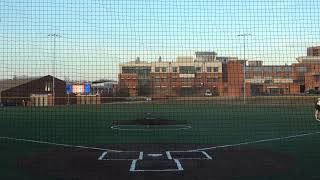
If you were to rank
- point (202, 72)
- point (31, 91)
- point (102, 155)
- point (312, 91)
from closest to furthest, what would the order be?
point (102, 155)
point (202, 72)
point (312, 91)
point (31, 91)

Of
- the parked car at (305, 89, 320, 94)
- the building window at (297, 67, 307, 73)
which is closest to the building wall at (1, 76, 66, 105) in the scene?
the parked car at (305, 89, 320, 94)

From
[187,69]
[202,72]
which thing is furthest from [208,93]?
[187,69]

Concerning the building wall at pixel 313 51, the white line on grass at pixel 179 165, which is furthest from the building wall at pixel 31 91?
the white line on grass at pixel 179 165

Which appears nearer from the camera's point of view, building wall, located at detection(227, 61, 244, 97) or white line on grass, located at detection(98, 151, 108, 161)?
white line on grass, located at detection(98, 151, 108, 161)

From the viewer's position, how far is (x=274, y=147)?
12.0 metres

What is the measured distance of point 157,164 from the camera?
358 inches

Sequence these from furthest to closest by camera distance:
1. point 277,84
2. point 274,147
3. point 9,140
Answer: point 277,84, point 9,140, point 274,147

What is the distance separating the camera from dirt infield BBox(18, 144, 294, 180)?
26.5 ft

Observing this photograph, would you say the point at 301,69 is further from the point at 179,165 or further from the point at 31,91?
the point at 31,91

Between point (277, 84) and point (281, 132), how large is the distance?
26.2ft

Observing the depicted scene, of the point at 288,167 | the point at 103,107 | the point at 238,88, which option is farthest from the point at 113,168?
the point at 103,107

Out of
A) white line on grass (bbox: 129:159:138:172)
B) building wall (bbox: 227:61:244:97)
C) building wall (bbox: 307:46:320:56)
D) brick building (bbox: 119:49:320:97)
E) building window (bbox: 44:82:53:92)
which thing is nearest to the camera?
white line on grass (bbox: 129:159:138:172)

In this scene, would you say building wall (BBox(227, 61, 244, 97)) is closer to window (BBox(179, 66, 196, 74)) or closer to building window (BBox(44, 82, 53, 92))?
window (BBox(179, 66, 196, 74))

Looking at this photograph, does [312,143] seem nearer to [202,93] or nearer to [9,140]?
[9,140]
